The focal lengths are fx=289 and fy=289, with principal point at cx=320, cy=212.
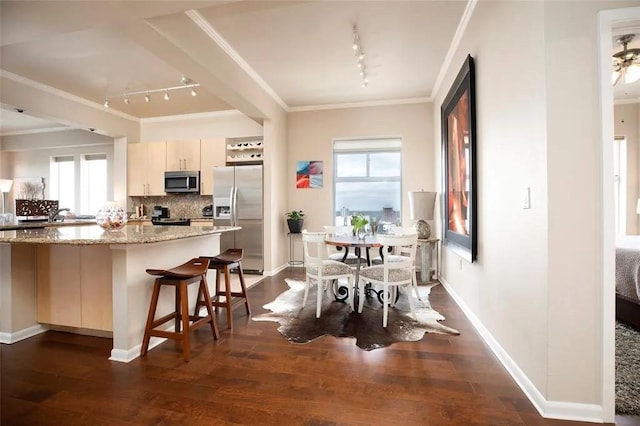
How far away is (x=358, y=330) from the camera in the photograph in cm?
266

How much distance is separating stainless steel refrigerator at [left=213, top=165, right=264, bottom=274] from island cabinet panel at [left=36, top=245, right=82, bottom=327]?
2547mm

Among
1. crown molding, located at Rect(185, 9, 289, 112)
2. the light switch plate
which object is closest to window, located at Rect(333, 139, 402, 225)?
crown molding, located at Rect(185, 9, 289, 112)

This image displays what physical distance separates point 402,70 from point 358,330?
3.47 metres

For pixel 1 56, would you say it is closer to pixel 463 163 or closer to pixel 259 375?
pixel 259 375

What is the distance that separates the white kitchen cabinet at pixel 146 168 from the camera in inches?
219

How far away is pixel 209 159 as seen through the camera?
533cm

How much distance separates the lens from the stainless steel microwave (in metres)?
5.38

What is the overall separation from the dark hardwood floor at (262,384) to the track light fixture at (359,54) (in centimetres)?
310

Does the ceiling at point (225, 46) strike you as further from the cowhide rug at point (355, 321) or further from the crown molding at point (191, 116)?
the cowhide rug at point (355, 321)

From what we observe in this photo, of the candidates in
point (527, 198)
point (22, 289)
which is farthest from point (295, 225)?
point (527, 198)

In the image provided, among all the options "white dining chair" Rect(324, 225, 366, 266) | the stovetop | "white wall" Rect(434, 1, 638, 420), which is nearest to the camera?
"white wall" Rect(434, 1, 638, 420)

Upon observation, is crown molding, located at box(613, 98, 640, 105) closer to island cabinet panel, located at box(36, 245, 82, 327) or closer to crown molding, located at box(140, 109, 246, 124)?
crown molding, located at box(140, 109, 246, 124)

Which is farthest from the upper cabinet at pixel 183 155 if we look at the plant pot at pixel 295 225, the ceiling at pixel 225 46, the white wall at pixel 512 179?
the white wall at pixel 512 179

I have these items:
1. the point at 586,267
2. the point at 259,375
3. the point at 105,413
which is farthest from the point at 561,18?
the point at 105,413
